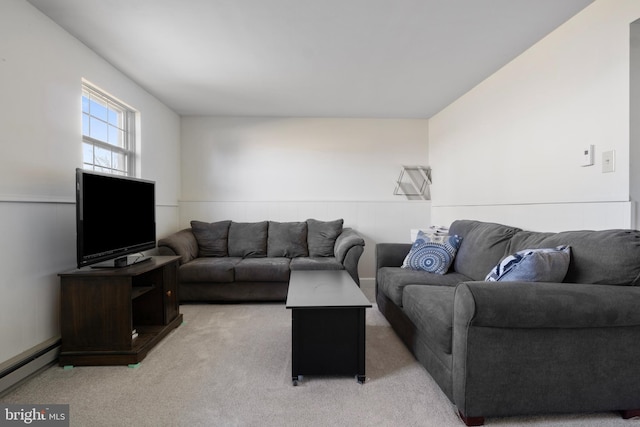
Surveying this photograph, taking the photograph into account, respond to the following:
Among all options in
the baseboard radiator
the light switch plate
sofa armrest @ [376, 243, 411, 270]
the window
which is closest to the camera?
the baseboard radiator

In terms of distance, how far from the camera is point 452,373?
5.04 feet

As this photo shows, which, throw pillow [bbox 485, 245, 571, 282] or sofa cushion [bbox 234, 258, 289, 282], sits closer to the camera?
throw pillow [bbox 485, 245, 571, 282]

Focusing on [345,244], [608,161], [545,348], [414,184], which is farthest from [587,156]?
[414,184]

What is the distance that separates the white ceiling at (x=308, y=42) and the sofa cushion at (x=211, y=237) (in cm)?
159

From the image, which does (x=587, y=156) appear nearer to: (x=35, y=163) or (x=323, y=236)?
(x=323, y=236)

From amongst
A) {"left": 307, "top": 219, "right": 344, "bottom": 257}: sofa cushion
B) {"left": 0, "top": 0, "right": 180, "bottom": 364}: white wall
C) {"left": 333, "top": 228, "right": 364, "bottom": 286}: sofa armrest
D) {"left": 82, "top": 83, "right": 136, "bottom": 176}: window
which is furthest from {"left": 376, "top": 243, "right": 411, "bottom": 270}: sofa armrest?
{"left": 82, "top": 83, "right": 136, "bottom": 176}: window

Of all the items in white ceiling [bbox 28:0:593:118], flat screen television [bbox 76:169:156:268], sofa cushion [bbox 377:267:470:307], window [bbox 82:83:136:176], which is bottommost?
sofa cushion [bbox 377:267:470:307]

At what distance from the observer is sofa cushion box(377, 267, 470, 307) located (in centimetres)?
239

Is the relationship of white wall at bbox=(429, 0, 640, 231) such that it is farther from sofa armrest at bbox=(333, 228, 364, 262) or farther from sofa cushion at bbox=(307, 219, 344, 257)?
sofa cushion at bbox=(307, 219, 344, 257)

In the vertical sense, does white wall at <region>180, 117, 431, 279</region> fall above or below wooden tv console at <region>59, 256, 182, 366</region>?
above

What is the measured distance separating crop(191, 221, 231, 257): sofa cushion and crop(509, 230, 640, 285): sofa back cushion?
3.44 m

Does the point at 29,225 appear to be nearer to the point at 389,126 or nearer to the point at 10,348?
the point at 10,348

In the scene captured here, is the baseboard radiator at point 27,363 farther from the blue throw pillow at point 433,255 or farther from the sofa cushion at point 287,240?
the blue throw pillow at point 433,255

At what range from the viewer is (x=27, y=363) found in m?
1.88
